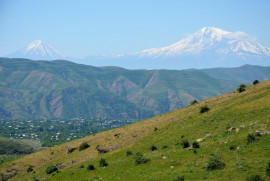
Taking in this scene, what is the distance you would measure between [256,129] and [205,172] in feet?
47.2

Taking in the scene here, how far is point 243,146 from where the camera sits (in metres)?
42.9

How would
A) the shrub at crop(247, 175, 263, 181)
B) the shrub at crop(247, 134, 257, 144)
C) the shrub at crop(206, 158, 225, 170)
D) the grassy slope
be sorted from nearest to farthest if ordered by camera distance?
the shrub at crop(247, 175, 263, 181) → the shrub at crop(206, 158, 225, 170) → the grassy slope → the shrub at crop(247, 134, 257, 144)

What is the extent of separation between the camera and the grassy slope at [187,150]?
38500mm

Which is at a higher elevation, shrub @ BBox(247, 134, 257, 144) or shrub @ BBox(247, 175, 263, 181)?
shrub @ BBox(247, 134, 257, 144)

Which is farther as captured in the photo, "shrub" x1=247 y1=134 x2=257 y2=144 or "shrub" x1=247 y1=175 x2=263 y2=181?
"shrub" x1=247 y1=134 x2=257 y2=144

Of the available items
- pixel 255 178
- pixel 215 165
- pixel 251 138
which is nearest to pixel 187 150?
pixel 251 138

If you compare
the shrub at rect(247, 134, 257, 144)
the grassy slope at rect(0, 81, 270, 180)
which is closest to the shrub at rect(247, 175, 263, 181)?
the grassy slope at rect(0, 81, 270, 180)

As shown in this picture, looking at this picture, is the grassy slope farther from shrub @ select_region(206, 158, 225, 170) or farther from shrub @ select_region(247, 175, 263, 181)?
shrub @ select_region(247, 175, 263, 181)

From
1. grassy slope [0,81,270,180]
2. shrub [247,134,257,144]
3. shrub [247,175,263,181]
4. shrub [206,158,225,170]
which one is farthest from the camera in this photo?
shrub [247,134,257,144]

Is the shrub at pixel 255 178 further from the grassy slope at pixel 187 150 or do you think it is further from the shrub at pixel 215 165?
the shrub at pixel 215 165

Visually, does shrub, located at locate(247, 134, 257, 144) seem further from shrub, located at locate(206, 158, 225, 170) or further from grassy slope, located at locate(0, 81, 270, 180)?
shrub, located at locate(206, 158, 225, 170)

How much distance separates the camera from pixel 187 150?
48000 millimetres

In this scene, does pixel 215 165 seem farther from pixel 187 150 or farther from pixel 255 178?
pixel 187 150

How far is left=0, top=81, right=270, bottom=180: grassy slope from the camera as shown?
38.5 metres
